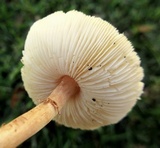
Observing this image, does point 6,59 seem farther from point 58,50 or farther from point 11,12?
point 58,50

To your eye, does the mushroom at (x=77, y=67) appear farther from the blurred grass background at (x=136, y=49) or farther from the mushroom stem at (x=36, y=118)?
the blurred grass background at (x=136, y=49)

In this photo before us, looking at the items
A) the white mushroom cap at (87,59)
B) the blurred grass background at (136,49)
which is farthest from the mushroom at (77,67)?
the blurred grass background at (136,49)

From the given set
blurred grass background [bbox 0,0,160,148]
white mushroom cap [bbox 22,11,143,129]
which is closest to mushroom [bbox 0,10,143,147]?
white mushroom cap [bbox 22,11,143,129]

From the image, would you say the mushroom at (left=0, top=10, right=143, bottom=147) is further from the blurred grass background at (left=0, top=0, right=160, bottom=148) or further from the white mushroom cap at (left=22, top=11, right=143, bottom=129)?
the blurred grass background at (left=0, top=0, right=160, bottom=148)

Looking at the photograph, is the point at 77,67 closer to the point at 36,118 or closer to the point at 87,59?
the point at 87,59

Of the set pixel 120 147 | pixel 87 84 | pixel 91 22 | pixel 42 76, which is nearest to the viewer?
pixel 91 22

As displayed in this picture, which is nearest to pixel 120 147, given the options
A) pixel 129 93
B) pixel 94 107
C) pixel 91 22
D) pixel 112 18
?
pixel 94 107
